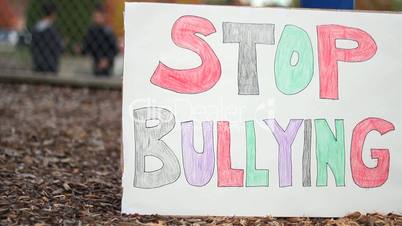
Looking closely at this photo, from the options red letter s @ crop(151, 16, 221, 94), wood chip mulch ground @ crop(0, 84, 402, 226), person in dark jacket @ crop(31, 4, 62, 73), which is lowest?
wood chip mulch ground @ crop(0, 84, 402, 226)

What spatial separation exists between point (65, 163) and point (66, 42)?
17.5ft

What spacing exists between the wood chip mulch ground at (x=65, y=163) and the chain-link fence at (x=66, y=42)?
940 millimetres

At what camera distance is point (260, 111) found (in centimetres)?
278

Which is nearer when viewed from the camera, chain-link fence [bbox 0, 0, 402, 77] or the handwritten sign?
the handwritten sign

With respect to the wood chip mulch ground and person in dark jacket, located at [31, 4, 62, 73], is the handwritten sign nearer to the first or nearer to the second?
the wood chip mulch ground

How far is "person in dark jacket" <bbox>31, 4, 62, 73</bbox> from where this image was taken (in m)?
7.05

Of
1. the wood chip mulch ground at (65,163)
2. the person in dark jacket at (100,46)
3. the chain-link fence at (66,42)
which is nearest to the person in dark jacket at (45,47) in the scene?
the chain-link fence at (66,42)

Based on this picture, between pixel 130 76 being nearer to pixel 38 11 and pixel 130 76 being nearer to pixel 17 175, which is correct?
pixel 17 175

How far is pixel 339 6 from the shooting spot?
365 centimetres

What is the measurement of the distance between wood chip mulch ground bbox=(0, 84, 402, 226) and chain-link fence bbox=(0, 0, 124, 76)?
0.94 metres

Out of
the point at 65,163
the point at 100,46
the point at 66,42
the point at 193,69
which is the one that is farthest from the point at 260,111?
the point at 66,42

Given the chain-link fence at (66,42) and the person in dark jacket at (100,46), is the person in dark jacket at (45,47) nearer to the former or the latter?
the chain-link fence at (66,42)

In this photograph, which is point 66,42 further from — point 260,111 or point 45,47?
point 260,111

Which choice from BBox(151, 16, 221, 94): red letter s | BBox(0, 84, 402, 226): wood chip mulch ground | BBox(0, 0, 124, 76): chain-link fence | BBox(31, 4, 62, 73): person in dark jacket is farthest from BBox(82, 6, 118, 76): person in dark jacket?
BBox(151, 16, 221, 94): red letter s
